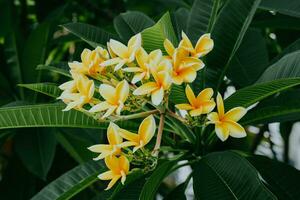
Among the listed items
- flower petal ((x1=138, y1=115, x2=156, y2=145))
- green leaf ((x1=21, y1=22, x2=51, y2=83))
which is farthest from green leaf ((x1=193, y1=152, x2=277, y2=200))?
green leaf ((x1=21, y1=22, x2=51, y2=83))

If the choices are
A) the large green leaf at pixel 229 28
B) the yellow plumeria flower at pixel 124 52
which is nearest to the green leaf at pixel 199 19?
the large green leaf at pixel 229 28

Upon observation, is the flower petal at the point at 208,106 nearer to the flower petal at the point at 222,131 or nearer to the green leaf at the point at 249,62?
the flower petal at the point at 222,131

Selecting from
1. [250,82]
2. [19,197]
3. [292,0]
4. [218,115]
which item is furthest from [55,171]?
[218,115]

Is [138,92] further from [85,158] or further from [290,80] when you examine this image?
[85,158]

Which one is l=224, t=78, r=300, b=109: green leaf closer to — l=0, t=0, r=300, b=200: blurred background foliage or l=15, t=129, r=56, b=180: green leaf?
l=0, t=0, r=300, b=200: blurred background foliage

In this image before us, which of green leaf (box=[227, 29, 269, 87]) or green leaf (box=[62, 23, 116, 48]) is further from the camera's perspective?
green leaf (box=[227, 29, 269, 87])

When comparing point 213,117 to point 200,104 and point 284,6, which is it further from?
point 284,6
